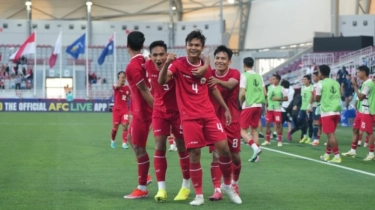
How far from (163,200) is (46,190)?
1955 mm

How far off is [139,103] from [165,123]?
0.62m

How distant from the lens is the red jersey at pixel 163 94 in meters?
10.4

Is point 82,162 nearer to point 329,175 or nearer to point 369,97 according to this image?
point 329,175

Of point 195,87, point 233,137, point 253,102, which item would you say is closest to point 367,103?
point 253,102

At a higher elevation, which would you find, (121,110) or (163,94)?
(163,94)

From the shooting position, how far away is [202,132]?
10.1 meters

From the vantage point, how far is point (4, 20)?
224ft

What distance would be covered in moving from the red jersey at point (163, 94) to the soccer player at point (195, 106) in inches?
13.4

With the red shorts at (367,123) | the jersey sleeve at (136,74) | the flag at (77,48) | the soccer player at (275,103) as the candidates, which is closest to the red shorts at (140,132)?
the jersey sleeve at (136,74)

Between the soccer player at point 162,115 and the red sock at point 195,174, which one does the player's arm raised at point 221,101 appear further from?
the red sock at point 195,174

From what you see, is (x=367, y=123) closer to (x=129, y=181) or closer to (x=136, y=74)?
(x=129, y=181)

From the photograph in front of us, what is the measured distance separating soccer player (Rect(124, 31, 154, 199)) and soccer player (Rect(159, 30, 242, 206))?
74cm

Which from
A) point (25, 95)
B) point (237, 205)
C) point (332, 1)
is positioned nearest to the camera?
point (237, 205)

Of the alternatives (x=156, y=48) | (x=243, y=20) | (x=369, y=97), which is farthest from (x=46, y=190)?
(x=243, y=20)
